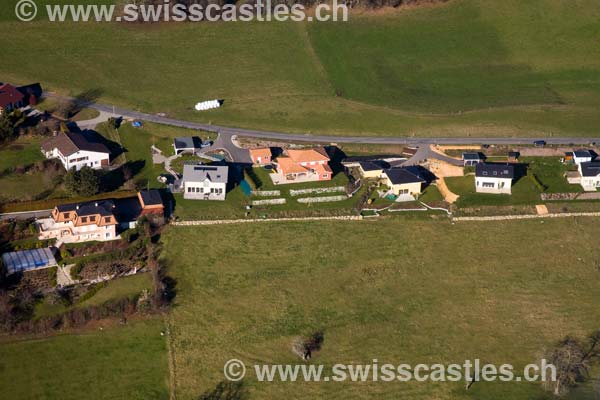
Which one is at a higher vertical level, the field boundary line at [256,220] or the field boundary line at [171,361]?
the field boundary line at [256,220]

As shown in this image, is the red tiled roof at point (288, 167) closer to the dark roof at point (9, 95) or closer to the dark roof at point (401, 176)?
the dark roof at point (401, 176)

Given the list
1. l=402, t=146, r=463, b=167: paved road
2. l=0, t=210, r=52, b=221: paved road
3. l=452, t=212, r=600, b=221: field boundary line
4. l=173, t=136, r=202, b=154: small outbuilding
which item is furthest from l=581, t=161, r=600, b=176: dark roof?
l=0, t=210, r=52, b=221: paved road

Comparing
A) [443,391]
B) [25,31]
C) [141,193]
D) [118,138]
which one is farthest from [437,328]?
[25,31]

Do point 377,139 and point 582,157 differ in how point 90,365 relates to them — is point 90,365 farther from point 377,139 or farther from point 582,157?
point 582,157

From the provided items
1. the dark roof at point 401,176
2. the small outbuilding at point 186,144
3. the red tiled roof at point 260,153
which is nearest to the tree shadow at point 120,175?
the small outbuilding at point 186,144

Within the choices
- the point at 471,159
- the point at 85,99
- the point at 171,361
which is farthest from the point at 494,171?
the point at 85,99

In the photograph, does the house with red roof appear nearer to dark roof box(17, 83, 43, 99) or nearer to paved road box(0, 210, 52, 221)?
dark roof box(17, 83, 43, 99)
